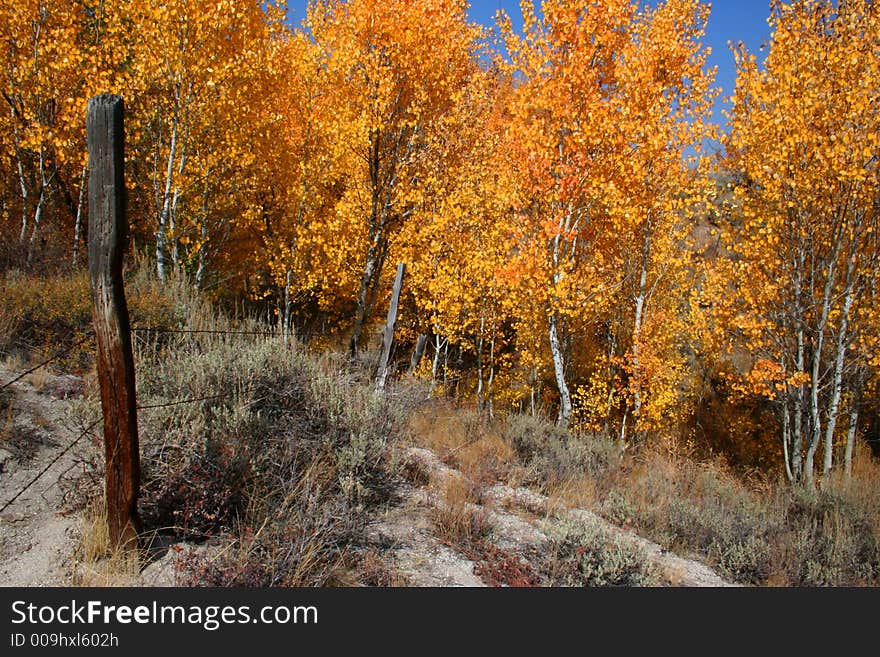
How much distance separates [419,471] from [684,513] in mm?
3192

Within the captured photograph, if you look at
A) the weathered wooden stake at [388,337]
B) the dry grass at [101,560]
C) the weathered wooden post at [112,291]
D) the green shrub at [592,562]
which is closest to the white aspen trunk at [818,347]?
the green shrub at [592,562]

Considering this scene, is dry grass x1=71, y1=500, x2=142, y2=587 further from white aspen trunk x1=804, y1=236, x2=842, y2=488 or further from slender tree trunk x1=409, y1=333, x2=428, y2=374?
slender tree trunk x1=409, y1=333, x2=428, y2=374

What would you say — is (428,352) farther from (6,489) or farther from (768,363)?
(6,489)

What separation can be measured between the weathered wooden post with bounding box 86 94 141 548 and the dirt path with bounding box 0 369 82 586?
0.67 meters

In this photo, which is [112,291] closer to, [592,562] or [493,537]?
[493,537]

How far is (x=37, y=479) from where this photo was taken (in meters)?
4.47

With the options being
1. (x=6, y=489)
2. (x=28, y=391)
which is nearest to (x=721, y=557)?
(x=6, y=489)

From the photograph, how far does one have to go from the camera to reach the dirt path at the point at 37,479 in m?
3.80

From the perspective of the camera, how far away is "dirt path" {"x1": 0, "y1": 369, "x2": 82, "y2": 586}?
3.80 metres

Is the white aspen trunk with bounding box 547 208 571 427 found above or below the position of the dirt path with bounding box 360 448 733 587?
above

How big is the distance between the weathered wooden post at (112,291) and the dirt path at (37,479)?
0.67 m

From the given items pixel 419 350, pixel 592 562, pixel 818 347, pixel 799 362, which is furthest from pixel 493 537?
pixel 419 350

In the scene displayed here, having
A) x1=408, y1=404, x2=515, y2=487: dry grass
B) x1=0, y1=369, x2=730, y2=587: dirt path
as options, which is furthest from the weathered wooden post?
x1=408, y1=404, x2=515, y2=487: dry grass

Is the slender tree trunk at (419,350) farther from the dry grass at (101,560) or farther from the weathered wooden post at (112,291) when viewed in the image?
the weathered wooden post at (112,291)
